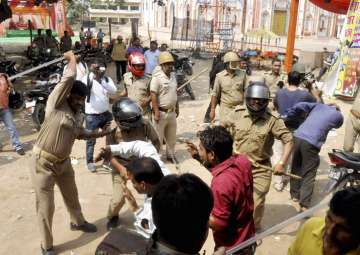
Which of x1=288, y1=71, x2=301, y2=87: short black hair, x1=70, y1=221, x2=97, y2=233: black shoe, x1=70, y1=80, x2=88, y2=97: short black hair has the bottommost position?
x1=70, y1=221, x2=97, y2=233: black shoe

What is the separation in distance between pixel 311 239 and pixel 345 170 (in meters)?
2.71

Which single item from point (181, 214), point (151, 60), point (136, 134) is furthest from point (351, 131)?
point (151, 60)

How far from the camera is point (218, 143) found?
8.57 feet

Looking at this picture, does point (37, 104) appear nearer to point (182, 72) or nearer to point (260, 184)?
point (182, 72)

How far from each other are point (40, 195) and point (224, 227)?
6.54 feet

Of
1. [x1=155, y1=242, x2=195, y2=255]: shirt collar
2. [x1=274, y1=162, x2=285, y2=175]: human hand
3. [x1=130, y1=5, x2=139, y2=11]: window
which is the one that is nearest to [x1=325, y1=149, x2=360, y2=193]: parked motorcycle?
[x1=274, y1=162, x2=285, y2=175]: human hand

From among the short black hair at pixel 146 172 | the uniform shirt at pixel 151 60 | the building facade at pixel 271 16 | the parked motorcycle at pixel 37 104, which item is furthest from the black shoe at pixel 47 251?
the building facade at pixel 271 16

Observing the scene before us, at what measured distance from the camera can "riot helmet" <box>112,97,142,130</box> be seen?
3.61m

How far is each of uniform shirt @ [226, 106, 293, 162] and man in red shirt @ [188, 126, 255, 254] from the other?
3.98ft

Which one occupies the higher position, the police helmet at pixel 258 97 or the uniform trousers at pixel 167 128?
the police helmet at pixel 258 97

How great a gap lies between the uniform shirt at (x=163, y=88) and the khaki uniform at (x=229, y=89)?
0.69 metres

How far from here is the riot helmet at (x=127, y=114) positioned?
3611 millimetres

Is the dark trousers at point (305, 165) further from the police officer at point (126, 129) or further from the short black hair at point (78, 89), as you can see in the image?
the short black hair at point (78, 89)

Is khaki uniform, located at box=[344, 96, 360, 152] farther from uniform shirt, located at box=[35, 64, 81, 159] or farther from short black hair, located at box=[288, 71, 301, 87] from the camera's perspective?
uniform shirt, located at box=[35, 64, 81, 159]
